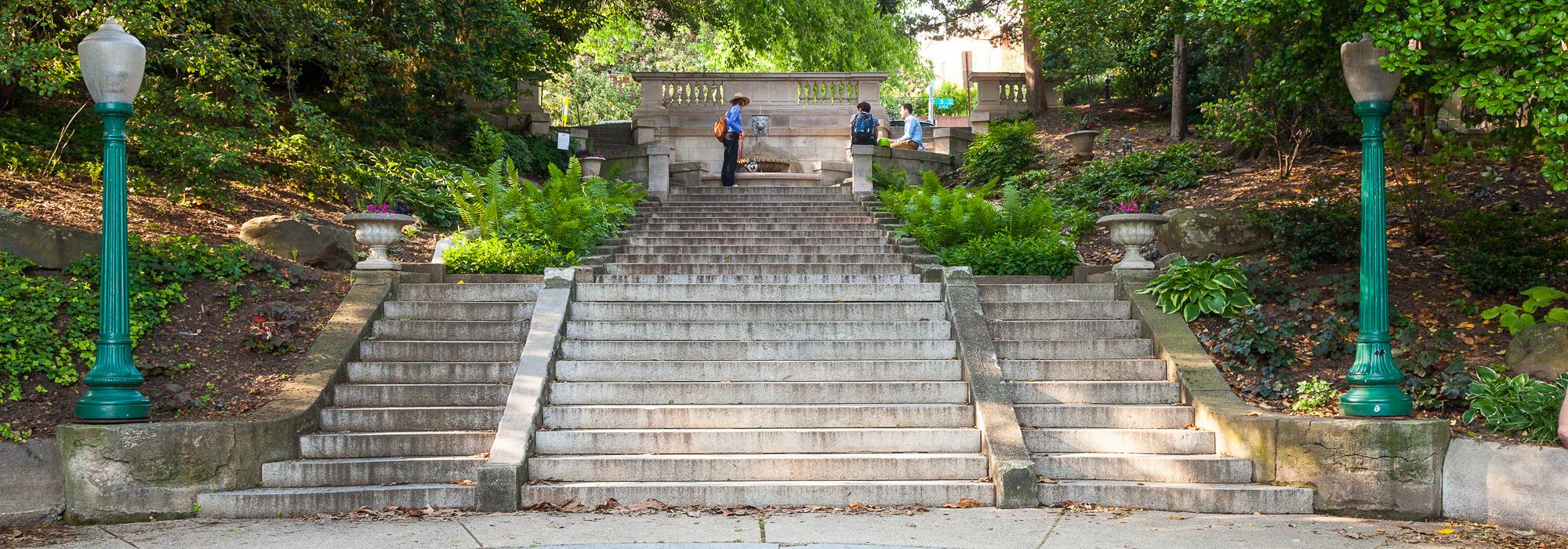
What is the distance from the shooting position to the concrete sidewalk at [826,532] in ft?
22.6

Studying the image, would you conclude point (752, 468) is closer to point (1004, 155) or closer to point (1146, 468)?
point (1146, 468)

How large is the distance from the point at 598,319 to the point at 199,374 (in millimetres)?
3223

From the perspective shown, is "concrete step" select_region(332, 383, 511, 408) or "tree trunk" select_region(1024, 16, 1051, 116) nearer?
"concrete step" select_region(332, 383, 511, 408)

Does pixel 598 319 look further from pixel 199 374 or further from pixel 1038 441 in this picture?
pixel 1038 441

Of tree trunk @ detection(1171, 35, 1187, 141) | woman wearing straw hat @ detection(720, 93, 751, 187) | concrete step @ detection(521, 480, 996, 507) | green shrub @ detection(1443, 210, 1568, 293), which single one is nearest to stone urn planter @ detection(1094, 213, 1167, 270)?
green shrub @ detection(1443, 210, 1568, 293)

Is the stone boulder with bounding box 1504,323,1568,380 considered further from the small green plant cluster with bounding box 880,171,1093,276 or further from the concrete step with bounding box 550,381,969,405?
the small green plant cluster with bounding box 880,171,1093,276

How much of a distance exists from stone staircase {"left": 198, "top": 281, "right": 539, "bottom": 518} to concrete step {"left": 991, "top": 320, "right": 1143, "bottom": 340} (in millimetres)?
4186

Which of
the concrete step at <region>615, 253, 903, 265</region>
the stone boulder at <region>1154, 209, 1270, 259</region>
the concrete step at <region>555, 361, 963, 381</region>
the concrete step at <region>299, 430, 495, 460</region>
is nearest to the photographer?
the concrete step at <region>299, 430, 495, 460</region>

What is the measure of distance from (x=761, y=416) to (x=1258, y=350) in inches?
159

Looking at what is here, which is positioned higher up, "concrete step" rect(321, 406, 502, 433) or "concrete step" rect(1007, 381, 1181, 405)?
"concrete step" rect(1007, 381, 1181, 405)

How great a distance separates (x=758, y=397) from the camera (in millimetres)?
9445

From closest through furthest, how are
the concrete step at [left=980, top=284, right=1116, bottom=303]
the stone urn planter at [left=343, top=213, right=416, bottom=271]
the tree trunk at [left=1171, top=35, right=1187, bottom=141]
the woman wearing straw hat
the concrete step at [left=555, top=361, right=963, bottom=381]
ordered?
1. the concrete step at [left=555, top=361, right=963, bottom=381]
2. the stone urn planter at [left=343, top=213, right=416, bottom=271]
3. the concrete step at [left=980, top=284, right=1116, bottom=303]
4. the woman wearing straw hat
5. the tree trunk at [left=1171, top=35, right=1187, bottom=141]

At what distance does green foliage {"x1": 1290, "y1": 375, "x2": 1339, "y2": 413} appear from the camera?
8789 mm

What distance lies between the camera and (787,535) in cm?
704
